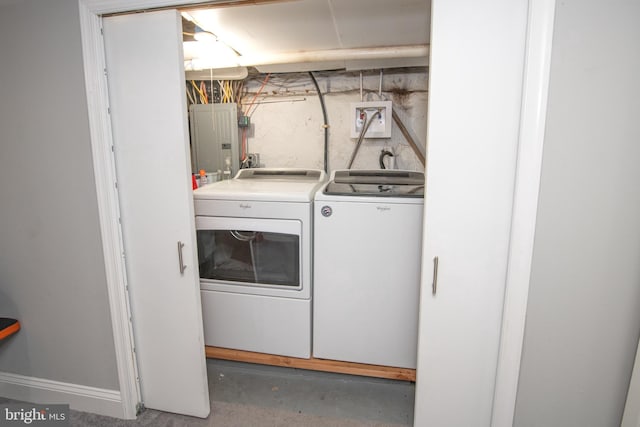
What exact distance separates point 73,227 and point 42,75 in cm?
68

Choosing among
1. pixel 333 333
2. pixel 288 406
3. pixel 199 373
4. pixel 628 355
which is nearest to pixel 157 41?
pixel 199 373

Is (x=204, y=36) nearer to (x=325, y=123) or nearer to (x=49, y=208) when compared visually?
(x=325, y=123)

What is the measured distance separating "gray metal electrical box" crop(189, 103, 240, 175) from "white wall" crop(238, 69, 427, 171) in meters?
0.18

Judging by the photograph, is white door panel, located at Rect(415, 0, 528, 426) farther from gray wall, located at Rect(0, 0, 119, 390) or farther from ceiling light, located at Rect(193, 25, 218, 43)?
gray wall, located at Rect(0, 0, 119, 390)

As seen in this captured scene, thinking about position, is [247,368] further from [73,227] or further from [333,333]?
[73,227]

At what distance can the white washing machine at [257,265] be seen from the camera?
1.64 meters

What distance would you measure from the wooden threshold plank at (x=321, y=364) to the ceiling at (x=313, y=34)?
5.82 ft

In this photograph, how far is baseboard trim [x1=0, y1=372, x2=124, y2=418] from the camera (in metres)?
1.54

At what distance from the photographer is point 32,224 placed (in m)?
1.47

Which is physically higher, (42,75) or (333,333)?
(42,75)

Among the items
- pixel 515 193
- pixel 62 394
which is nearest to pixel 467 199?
pixel 515 193

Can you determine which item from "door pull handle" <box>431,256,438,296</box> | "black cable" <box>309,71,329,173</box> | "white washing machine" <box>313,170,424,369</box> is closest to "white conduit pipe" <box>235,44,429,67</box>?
"black cable" <box>309,71,329,173</box>

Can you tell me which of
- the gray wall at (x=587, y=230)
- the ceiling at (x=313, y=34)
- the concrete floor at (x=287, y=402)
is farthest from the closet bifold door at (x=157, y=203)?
the gray wall at (x=587, y=230)

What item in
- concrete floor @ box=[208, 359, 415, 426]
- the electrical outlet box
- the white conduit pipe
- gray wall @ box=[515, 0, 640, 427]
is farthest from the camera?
the electrical outlet box
